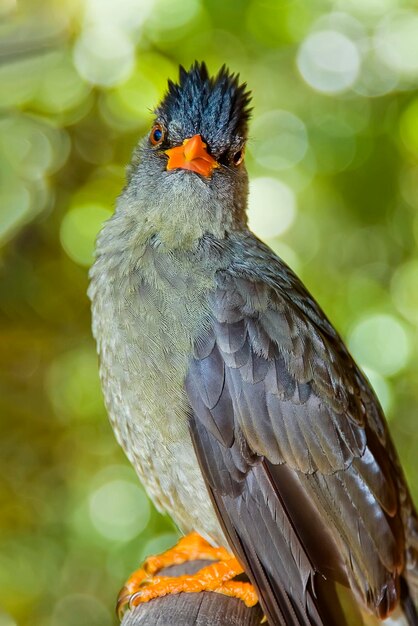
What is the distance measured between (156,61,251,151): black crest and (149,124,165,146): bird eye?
0.11 ft

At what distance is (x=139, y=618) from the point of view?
212cm

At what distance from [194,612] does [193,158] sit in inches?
49.5

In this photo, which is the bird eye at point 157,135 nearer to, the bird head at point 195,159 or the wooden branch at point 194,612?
the bird head at point 195,159

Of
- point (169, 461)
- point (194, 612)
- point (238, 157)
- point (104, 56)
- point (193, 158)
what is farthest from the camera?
point (104, 56)

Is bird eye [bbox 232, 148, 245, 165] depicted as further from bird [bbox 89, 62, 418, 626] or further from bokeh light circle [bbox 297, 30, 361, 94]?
bokeh light circle [bbox 297, 30, 361, 94]

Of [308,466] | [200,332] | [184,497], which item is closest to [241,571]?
[184,497]

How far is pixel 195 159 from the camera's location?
244cm

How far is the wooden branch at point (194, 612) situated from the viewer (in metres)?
2.08

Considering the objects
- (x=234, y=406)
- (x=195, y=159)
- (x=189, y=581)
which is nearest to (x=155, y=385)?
(x=234, y=406)

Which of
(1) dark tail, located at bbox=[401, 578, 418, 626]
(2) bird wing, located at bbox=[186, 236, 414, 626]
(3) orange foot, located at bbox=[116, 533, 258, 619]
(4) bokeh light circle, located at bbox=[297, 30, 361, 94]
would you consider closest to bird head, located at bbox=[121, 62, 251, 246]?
(2) bird wing, located at bbox=[186, 236, 414, 626]

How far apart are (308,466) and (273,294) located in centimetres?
48

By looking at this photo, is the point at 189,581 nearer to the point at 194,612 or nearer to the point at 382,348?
the point at 194,612

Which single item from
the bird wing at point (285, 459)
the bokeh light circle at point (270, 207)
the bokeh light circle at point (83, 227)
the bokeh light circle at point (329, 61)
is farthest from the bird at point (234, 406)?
the bokeh light circle at point (329, 61)

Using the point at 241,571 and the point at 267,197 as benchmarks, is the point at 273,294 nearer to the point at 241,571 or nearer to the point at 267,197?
the point at 241,571
